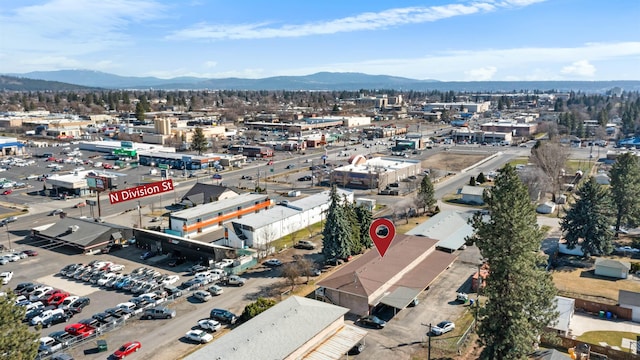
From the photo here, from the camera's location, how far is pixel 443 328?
93.8 ft

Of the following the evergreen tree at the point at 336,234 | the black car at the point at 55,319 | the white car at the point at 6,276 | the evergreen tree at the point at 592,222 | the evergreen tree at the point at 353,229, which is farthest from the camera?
the evergreen tree at the point at 592,222

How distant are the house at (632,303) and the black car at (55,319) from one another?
124 feet

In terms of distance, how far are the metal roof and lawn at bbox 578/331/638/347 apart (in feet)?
47.0

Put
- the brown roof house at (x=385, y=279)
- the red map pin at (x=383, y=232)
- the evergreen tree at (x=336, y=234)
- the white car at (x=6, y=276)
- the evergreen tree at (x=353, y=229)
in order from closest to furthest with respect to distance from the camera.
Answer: the brown roof house at (x=385, y=279), the red map pin at (x=383, y=232), the white car at (x=6, y=276), the evergreen tree at (x=336, y=234), the evergreen tree at (x=353, y=229)

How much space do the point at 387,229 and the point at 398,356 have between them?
8846 millimetres

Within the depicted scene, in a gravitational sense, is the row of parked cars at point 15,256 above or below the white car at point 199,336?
below

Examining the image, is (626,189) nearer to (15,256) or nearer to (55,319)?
(55,319)

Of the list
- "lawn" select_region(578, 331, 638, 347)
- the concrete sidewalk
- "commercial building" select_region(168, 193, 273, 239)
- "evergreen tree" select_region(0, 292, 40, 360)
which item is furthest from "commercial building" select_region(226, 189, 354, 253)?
"evergreen tree" select_region(0, 292, 40, 360)

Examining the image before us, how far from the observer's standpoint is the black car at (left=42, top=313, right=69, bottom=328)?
3028 cm

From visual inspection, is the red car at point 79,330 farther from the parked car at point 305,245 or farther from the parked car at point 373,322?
the parked car at point 305,245

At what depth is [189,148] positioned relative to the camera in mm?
109375

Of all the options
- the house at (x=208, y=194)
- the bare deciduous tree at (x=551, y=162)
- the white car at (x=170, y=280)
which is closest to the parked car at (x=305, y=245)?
the white car at (x=170, y=280)

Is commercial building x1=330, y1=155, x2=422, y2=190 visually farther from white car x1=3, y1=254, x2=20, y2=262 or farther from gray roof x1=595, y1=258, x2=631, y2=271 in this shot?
white car x1=3, y1=254, x2=20, y2=262

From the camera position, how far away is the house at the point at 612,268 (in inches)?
1468
